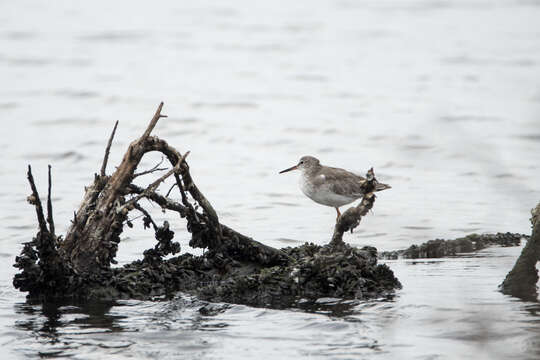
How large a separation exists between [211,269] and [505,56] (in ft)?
49.9

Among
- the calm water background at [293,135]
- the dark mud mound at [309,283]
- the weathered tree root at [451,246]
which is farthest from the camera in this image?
the weathered tree root at [451,246]

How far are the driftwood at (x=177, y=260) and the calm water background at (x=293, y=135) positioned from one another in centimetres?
23

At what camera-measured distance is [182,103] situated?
60.8 ft

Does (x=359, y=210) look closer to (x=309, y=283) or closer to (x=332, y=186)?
(x=309, y=283)

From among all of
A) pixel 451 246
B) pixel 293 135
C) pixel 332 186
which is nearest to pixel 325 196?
pixel 332 186

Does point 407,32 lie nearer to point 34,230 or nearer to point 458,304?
point 34,230

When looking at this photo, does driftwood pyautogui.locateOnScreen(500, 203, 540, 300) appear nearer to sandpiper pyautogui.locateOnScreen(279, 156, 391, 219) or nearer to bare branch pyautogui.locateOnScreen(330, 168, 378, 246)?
bare branch pyautogui.locateOnScreen(330, 168, 378, 246)

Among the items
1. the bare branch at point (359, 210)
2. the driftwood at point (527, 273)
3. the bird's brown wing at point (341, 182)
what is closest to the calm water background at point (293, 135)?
the driftwood at point (527, 273)

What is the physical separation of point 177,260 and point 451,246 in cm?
288

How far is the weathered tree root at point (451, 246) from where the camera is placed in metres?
8.67

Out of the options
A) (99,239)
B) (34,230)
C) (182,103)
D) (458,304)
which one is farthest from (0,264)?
(182,103)

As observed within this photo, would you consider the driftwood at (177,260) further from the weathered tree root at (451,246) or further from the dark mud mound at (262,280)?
the weathered tree root at (451,246)

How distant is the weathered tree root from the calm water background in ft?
0.82

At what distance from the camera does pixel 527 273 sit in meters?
6.55
